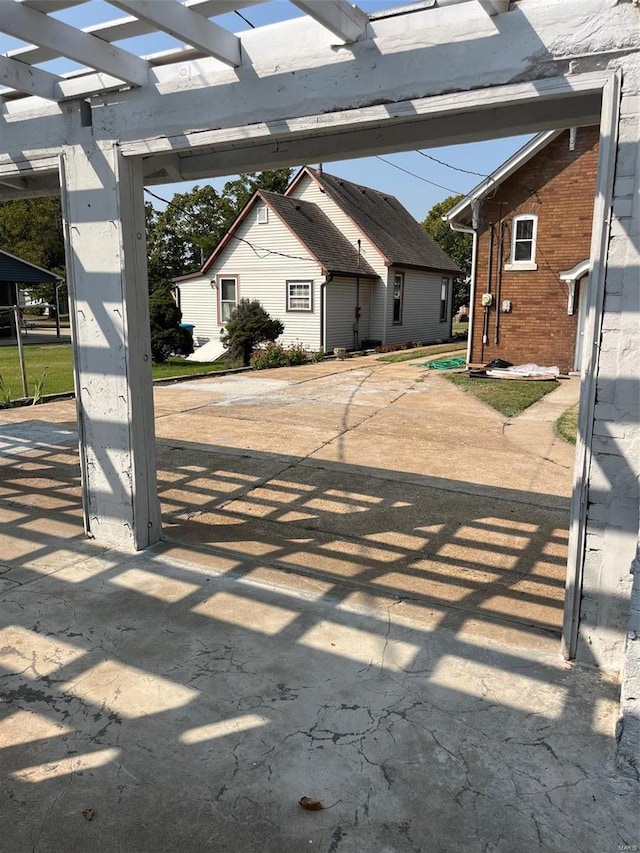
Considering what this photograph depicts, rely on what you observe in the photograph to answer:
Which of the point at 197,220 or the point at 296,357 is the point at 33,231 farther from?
the point at 296,357

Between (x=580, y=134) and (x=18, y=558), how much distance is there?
592 inches

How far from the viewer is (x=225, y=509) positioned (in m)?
5.55

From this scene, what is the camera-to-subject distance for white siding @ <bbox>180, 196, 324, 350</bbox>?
69.6ft

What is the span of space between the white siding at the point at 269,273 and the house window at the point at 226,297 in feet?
0.89

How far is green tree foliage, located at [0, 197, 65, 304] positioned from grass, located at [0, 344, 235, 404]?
18.0 m

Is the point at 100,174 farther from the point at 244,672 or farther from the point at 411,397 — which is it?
the point at 411,397

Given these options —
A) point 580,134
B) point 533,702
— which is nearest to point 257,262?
point 580,134

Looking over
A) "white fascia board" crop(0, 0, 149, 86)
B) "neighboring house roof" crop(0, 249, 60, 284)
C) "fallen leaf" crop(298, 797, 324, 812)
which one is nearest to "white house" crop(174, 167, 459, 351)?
"neighboring house roof" crop(0, 249, 60, 284)

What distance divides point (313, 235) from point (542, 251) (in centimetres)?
941

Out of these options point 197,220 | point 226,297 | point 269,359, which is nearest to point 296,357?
point 269,359

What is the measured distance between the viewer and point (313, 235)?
72.2ft

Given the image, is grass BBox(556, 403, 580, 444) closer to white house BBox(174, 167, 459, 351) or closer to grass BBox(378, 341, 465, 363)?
grass BBox(378, 341, 465, 363)

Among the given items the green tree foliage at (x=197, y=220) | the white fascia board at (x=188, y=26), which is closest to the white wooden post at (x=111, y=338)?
the white fascia board at (x=188, y=26)

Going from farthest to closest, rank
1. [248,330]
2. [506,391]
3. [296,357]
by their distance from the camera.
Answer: [248,330] → [296,357] → [506,391]
